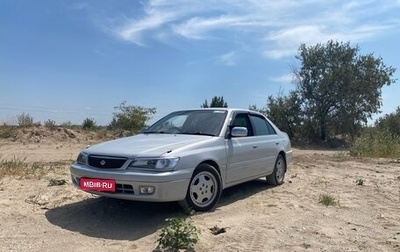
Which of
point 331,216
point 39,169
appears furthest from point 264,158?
point 39,169

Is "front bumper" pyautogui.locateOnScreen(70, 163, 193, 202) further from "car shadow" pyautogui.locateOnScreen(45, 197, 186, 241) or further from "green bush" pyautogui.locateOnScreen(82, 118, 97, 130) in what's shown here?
"green bush" pyautogui.locateOnScreen(82, 118, 97, 130)

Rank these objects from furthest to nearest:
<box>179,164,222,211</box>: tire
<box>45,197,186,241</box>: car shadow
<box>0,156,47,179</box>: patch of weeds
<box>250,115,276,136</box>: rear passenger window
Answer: <box>0,156,47,179</box>: patch of weeds < <box>250,115,276,136</box>: rear passenger window < <box>179,164,222,211</box>: tire < <box>45,197,186,241</box>: car shadow

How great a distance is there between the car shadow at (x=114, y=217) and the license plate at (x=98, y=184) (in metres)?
0.46

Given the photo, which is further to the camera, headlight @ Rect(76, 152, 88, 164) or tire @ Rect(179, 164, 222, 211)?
headlight @ Rect(76, 152, 88, 164)

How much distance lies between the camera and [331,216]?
5375 millimetres

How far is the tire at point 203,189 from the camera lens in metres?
5.14

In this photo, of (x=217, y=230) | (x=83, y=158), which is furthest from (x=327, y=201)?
(x=83, y=158)

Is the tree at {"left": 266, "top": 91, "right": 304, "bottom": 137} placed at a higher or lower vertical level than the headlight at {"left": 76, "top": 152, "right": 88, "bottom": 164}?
higher

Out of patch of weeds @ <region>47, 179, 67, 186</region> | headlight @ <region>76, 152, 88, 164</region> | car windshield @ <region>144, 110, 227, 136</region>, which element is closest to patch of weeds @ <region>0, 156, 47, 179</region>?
patch of weeds @ <region>47, 179, 67, 186</region>

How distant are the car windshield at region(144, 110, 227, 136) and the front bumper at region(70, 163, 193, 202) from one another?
120 cm

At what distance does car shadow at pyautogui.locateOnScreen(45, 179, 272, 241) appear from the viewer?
4.67 meters

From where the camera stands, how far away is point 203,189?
5.34 m

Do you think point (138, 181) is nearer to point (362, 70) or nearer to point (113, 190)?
point (113, 190)

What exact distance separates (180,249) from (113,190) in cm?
127
